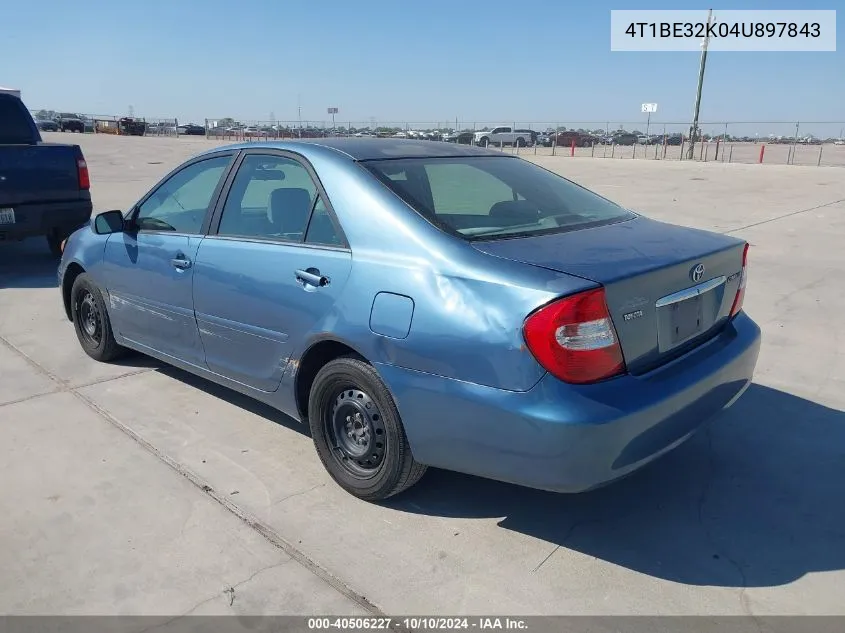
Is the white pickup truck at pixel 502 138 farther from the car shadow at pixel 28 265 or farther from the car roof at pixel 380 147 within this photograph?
the car roof at pixel 380 147

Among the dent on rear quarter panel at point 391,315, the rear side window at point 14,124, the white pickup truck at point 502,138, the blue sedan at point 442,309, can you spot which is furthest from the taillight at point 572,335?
the white pickup truck at point 502,138

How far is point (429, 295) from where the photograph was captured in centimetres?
280

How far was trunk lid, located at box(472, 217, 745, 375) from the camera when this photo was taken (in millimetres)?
2701

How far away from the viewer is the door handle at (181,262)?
401 cm

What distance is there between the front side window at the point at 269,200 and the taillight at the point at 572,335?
1431 mm

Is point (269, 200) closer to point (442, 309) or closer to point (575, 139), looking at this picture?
point (442, 309)

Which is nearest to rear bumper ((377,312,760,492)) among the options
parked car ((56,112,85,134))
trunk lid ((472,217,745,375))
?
trunk lid ((472,217,745,375))

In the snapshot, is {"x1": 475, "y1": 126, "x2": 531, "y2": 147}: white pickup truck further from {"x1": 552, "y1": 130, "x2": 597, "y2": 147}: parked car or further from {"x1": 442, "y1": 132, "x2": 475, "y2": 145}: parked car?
{"x1": 552, "y1": 130, "x2": 597, "y2": 147}: parked car

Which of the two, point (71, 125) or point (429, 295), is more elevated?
point (429, 295)

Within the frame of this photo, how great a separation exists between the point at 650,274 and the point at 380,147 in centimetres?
166

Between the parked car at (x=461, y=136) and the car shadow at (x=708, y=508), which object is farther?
the parked car at (x=461, y=136)

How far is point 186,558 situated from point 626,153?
4202cm

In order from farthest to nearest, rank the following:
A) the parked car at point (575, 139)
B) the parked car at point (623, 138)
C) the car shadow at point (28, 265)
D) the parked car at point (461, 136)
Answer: the parked car at point (575, 139), the parked car at point (461, 136), the parked car at point (623, 138), the car shadow at point (28, 265)

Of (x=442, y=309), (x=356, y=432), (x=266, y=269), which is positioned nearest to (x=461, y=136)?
(x=266, y=269)
